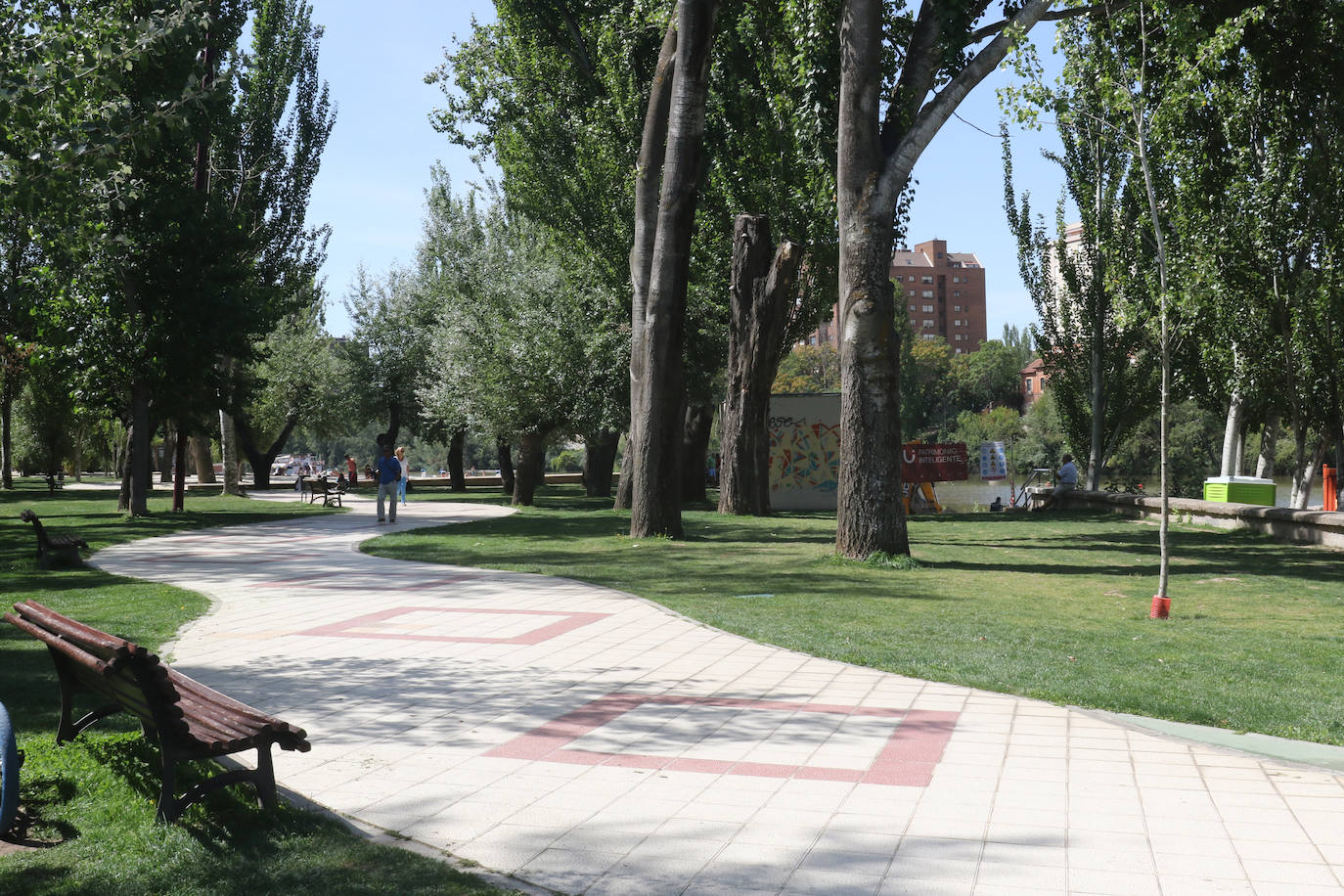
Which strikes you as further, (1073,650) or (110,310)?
(110,310)

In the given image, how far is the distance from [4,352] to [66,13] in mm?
27394

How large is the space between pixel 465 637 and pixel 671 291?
10089 millimetres

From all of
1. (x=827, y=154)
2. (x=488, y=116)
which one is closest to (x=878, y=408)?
(x=827, y=154)

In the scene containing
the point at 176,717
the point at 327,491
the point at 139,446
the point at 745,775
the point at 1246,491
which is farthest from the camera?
the point at 327,491

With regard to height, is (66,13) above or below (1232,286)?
above

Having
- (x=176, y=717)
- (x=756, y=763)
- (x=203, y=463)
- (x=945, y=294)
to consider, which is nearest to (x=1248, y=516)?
(x=756, y=763)

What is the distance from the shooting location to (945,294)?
169 meters

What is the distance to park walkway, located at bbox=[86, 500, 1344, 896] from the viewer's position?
3.86 meters

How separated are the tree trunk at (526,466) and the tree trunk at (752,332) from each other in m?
6.33

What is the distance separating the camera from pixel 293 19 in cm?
3444

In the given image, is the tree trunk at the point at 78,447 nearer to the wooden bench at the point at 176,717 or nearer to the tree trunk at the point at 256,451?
the tree trunk at the point at 256,451

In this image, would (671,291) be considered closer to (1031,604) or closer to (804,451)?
(1031,604)

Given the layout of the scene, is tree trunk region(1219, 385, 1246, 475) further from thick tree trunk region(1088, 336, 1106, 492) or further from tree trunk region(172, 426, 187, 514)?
tree trunk region(172, 426, 187, 514)

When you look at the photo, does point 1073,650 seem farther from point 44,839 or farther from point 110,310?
point 110,310
